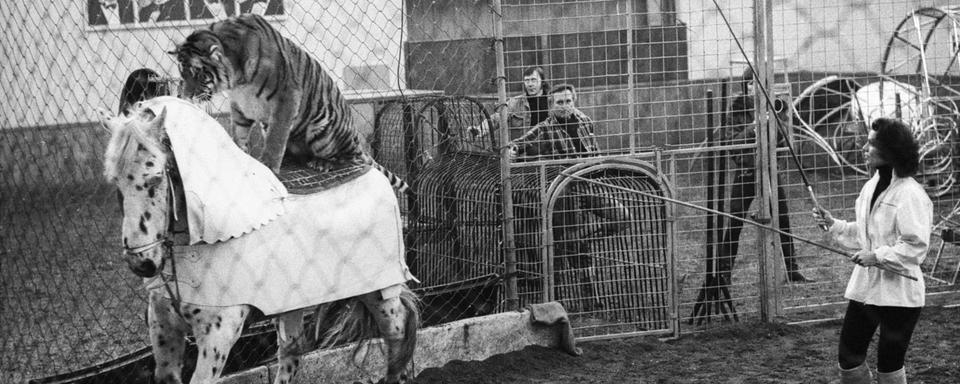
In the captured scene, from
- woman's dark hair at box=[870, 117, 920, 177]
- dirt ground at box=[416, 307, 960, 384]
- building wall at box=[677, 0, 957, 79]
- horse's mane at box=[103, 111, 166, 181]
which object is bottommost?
dirt ground at box=[416, 307, 960, 384]

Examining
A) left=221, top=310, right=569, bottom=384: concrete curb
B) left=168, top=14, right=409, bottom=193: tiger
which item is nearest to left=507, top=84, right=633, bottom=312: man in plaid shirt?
left=221, top=310, right=569, bottom=384: concrete curb

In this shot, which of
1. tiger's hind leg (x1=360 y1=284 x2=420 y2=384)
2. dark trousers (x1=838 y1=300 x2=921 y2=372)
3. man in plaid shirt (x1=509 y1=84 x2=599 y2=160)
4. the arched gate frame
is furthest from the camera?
man in plaid shirt (x1=509 y1=84 x2=599 y2=160)

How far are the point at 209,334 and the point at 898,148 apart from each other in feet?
9.97

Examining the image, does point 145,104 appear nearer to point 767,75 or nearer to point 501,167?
point 501,167

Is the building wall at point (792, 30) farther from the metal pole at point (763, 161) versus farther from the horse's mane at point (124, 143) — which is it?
the horse's mane at point (124, 143)

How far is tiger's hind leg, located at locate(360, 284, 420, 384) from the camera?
16.0ft

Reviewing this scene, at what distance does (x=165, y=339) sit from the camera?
420 centimetres

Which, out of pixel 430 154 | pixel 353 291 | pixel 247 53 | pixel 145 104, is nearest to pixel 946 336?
pixel 430 154

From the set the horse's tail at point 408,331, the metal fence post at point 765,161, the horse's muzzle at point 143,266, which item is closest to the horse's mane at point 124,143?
the horse's muzzle at point 143,266

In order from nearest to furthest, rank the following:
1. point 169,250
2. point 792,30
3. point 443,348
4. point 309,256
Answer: point 169,250
point 309,256
point 443,348
point 792,30

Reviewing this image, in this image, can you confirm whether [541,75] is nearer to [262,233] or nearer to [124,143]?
[262,233]

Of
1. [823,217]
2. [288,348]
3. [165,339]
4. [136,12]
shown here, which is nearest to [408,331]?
[288,348]

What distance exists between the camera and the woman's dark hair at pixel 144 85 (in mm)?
4991

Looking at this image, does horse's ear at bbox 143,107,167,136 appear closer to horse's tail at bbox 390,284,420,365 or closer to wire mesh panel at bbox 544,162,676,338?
horse's tail at bbox 390,284,420,365
